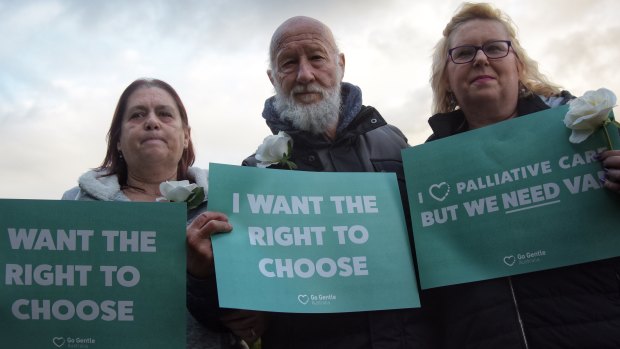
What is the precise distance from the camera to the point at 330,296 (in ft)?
9.10

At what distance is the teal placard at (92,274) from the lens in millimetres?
2643

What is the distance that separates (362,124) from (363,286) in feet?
3.23

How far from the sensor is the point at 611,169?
8.73 ft

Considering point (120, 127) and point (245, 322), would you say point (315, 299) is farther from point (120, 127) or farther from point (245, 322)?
point (120, 127)

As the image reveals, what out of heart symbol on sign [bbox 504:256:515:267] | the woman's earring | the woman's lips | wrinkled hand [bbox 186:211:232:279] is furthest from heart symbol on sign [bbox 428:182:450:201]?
wrinkled hand [bbox 186:211:232:279]

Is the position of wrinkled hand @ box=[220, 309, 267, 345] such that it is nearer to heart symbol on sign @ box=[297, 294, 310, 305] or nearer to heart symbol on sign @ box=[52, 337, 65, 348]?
heart symbol on sign @ box=[297, 294, 310, 305]

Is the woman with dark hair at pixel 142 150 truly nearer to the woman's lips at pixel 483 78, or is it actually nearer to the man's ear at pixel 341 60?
the man's ear at pixel 341 60

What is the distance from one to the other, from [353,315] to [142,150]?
163cm

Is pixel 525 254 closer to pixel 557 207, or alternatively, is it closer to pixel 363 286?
pixel 557 207

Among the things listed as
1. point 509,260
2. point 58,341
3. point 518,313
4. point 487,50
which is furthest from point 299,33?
point 58,341

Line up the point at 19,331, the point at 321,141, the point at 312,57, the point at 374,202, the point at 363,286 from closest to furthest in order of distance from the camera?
the point at 19,331, the point at 363,286, the point at 374,202, the point at 321,141, the point at 312,57

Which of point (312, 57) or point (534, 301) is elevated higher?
point (312, 57)

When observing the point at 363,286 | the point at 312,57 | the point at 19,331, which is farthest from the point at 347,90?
the point at 19,331

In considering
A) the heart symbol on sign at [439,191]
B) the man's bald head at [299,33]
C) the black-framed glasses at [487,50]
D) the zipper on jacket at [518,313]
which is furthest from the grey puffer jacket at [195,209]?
the black-framed glasses at [487,50]
